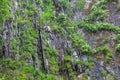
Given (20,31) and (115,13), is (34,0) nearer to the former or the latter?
(20,31)

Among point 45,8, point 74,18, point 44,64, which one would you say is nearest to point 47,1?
point 45,8

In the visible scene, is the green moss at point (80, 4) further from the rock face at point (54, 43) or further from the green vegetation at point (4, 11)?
the green vegetation at point (4, 11)

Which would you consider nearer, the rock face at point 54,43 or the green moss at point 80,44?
the rock face at point 54,43

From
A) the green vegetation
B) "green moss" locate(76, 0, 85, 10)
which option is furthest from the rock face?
"green moss" locate(76, 0, 85, 10)

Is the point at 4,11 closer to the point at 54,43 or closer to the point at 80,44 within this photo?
the point at 54,43

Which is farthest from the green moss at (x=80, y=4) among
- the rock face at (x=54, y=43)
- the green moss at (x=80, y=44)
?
the green moss at (x=80, y=44)

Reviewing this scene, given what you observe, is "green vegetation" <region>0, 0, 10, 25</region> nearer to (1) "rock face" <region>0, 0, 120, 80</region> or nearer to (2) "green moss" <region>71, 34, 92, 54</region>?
(1) "rock face" <region>0, 0, 120, 80</region>

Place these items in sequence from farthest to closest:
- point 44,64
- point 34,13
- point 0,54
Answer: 1. point 34,13
2. point 44,64
3. point 0,54

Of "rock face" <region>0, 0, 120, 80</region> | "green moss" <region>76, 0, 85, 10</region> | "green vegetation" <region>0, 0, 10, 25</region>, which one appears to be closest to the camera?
"rock face" <region>0, 0, 120, 80</region>

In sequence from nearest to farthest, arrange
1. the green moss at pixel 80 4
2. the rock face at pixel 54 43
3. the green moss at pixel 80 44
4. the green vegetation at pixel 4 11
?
the rock face at pixel 54 43 < the green vegetation at pixel 4 11 < the green moss at pixel 80 44 < the green moss at pixel 80 4
